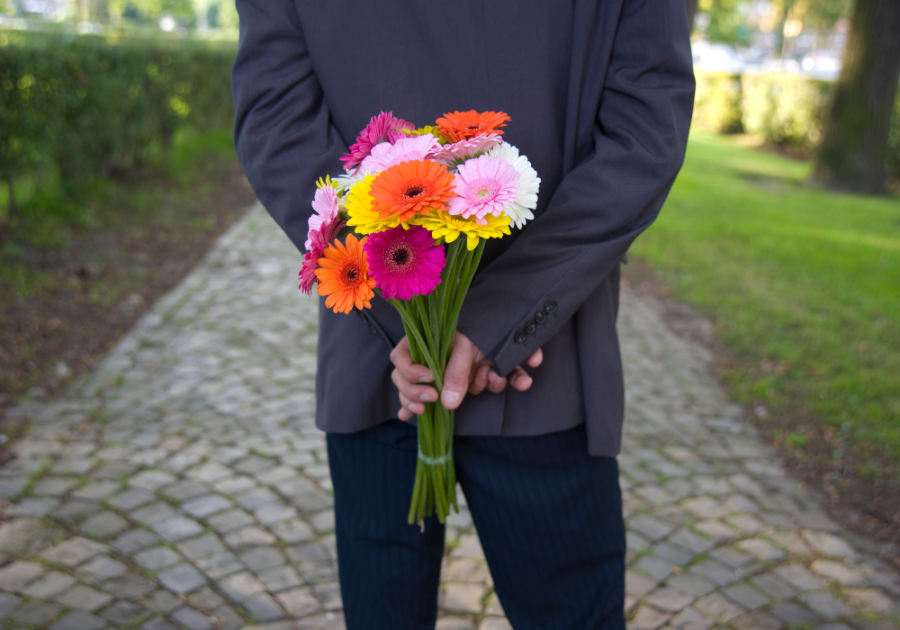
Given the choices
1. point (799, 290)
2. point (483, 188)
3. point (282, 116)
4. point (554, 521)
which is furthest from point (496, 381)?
point (799, 290)

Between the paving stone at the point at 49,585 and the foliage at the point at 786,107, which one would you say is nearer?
the paving stone at the point at 49,585

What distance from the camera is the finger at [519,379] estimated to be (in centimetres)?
146

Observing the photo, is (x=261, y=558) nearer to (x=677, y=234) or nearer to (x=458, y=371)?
(x=458, y=371)

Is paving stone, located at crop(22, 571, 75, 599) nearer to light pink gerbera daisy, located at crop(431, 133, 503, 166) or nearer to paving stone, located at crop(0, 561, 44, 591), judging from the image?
paving stone, located at crop(0, 561, 44, 591)

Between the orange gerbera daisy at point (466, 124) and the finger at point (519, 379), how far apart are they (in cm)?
46

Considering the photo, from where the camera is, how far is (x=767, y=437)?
4.32 metres

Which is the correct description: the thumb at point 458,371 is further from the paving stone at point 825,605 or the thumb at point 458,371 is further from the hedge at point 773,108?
the hedge at point 773,108

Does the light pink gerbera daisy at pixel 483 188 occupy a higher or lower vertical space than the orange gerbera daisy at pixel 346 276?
higher

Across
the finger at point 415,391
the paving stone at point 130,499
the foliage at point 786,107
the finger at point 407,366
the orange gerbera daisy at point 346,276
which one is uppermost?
the foliage at point 786,107

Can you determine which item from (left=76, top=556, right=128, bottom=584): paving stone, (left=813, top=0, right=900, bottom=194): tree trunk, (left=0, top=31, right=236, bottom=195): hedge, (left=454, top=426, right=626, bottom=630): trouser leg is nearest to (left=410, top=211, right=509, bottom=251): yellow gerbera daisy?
(left=454, top=426, right=626, bottom=630): trouser leg

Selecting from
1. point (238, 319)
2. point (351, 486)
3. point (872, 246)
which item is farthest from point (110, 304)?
point (872, 246)

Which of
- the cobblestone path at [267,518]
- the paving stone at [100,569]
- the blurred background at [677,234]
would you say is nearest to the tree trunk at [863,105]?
the blurred background at [677,234]

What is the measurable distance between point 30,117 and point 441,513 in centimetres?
622

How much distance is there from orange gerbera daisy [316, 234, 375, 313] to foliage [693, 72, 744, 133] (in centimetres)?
1841
